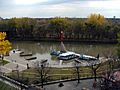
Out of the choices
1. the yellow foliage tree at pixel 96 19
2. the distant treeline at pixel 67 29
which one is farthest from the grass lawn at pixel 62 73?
the yellow foliage tree at pixel 96 19

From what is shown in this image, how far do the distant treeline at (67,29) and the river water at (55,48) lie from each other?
3.11 metres

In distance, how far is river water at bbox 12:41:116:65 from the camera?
110 ft

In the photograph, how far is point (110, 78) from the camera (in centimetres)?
1855

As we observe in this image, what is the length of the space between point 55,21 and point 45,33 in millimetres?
2431

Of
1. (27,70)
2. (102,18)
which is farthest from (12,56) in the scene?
(102,18)

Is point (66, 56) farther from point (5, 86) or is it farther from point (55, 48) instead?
point (5, 86)

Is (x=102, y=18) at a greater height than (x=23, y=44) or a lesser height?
greater

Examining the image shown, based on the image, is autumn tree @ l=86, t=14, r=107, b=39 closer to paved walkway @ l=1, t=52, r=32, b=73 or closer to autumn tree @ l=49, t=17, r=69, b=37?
autumn tree @ l=49, t=17, r=69, b=37

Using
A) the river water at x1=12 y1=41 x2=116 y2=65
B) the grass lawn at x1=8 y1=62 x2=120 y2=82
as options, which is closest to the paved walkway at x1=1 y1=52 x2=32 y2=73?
the grass lawn at x1=8 y1=62 x2=120 y2=82

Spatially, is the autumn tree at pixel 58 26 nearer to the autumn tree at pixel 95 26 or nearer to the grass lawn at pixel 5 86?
the autumn tree at pixel 95 26

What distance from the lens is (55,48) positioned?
3750 cm

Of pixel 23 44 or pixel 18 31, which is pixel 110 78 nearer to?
pixel 23 44

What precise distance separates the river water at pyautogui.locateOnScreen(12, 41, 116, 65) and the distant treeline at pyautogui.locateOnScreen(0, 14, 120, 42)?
10.2ft

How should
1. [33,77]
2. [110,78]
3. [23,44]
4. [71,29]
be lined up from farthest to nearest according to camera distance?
[71,29] → [23,44] → [33,77] → [110,78]
